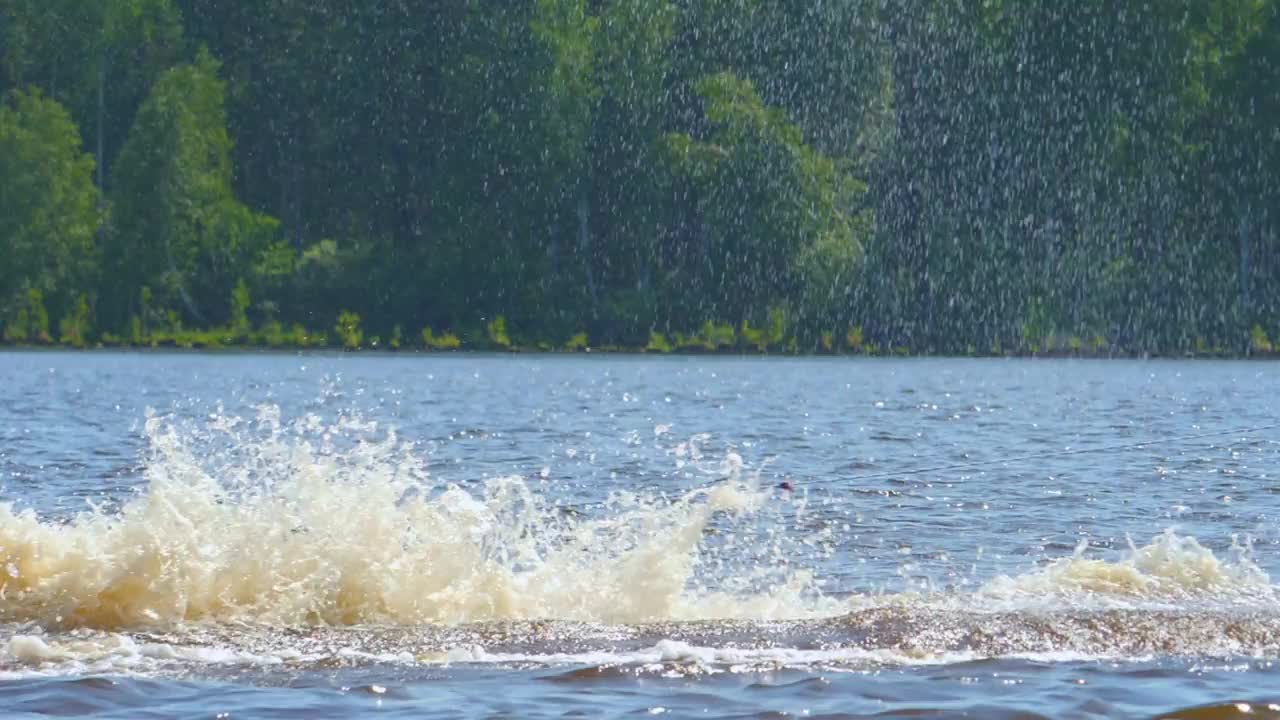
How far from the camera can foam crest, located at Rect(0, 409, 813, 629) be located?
13.4m

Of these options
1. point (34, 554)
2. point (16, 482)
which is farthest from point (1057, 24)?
point (34, 554)

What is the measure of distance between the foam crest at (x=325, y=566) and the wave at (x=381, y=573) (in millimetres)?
11

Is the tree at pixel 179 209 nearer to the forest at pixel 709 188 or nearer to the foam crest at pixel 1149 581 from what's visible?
the forest at pixel 709 188

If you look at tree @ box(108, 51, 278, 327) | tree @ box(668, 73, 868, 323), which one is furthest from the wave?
tree @ box(108, 51, 278, 327)

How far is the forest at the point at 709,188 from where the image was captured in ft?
232

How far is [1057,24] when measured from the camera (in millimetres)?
74000

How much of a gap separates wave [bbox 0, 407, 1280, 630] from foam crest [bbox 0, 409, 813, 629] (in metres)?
0.01

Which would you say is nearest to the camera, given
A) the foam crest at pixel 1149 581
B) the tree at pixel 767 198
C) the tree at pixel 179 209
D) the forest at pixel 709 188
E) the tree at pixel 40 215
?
the foam crest at pixel 1149 581

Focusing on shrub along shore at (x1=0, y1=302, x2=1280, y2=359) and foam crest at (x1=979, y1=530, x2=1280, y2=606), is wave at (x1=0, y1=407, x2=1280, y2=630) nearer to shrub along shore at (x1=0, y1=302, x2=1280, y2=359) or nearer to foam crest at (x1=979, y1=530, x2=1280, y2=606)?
foam crest at (x1=979, y1=530, x2=1280, y2=606)

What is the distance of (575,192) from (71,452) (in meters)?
53.0

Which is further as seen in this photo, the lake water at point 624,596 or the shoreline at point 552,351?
the shoreline at point 552,351

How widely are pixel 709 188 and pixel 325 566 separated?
203 ft

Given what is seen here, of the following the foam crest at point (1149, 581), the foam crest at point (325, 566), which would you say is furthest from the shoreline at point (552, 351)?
the foam crest at point (325, 566)

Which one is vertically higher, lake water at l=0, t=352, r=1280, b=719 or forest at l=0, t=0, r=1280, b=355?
forest at l=0, t=0, r=1280, b=355
